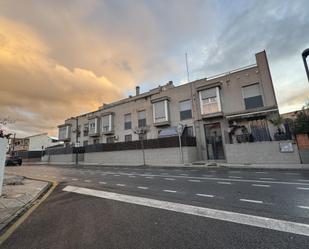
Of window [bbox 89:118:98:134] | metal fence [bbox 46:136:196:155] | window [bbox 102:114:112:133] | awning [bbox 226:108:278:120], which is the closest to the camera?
awning [bbox 226:108:278:120]

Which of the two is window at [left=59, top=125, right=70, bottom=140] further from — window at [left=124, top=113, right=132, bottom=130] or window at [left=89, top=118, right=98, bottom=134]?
window at [left=124, top=113, right=132, bottom=130]

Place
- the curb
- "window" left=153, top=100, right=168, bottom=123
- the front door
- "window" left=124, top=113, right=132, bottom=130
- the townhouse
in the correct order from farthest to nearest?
"window" left=124, top=113, right=132, bottom=130, "window" left=153, top=100, right=168, bottom=123, the front door, the townhouse, the curb

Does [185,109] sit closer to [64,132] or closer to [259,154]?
[259,154]

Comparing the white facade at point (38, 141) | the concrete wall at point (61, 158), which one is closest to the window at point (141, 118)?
the concrete wall at point (61, 158)

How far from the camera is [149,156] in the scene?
20.8 meters

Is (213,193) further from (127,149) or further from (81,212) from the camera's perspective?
(127,149)

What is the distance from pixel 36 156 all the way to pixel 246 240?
155 feet

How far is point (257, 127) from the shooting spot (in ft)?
53.2

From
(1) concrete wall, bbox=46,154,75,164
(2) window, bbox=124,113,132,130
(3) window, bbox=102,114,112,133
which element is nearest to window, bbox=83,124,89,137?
(1) concrete wall, bbox=46,154,75,164

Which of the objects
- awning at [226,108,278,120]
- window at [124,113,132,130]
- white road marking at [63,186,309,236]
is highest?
window at [124,113,132,130]

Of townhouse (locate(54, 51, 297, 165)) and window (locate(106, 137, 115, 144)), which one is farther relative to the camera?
window (locate(106, 137, 115, 144))

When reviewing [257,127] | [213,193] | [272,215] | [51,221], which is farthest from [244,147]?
[51,221]

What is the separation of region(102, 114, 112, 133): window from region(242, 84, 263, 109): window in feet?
67.3

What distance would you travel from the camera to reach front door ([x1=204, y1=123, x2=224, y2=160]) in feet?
62.4
